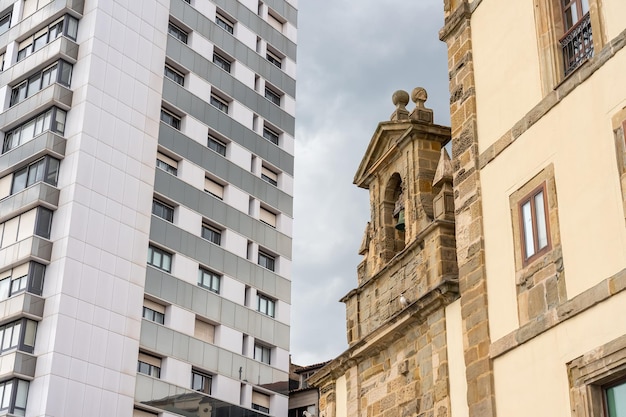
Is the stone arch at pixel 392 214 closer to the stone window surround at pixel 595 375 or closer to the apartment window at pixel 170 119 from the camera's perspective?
the stone window surround at pixel 595 375

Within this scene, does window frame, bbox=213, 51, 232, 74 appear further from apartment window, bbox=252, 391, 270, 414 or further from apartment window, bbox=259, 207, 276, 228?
apartment window, bbox=252, 391, 270, 414

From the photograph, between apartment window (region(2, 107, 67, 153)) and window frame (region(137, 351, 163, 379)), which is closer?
window frame (region(137, 351, 163, 379))

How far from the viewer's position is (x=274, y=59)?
52.7m

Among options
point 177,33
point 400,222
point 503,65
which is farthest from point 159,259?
point 503,65

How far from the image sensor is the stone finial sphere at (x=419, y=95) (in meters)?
18.7

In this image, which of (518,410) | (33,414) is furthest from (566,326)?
A: (33,414)

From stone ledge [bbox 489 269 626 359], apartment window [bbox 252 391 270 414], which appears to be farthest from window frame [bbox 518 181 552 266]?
apartment window [bbox 252 391 270 414]

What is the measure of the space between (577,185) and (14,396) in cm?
2790

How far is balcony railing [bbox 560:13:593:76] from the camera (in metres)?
12.1

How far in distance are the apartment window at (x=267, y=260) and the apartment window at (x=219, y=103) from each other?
6896mm

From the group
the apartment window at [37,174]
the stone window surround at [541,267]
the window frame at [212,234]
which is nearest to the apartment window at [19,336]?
the apartment window at [37,174]

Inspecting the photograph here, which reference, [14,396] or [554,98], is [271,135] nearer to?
[14,396]

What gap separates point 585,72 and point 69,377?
91.7 feet

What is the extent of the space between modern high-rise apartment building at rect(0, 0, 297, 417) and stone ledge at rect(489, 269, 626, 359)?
25764 millimetres
